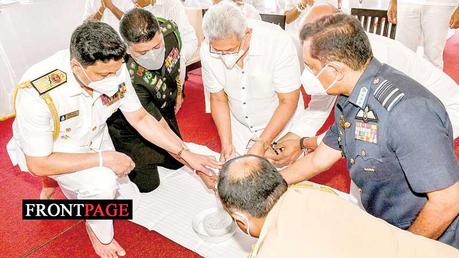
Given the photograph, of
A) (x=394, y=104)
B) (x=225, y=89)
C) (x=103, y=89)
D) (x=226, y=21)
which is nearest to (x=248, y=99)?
(x=225, y=89)

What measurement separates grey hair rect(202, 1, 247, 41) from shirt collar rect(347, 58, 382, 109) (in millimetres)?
781

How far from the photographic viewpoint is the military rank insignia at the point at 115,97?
214 centimetres

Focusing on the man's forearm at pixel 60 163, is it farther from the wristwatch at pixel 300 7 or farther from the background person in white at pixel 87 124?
the wristwatch at pixel 300 7

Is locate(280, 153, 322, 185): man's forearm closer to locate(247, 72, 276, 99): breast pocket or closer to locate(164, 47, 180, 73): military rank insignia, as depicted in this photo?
locate(247, 72, 276, 99): breast pocket

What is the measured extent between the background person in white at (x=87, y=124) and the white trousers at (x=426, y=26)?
2.76 m

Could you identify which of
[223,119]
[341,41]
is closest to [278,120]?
[223,119]

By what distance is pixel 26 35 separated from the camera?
14.6 feet

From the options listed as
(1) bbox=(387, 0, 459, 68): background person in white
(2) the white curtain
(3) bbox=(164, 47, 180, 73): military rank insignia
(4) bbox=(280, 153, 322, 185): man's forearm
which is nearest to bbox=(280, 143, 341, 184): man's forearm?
(4) bbox=(280, 153, 322, 185): man's forearm

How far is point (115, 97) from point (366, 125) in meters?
1.38

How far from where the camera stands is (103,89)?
6.34 feet

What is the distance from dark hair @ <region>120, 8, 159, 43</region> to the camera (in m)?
2.15

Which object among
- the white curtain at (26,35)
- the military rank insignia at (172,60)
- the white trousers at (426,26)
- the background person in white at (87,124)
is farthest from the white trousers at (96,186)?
the white trousers at (426,26)

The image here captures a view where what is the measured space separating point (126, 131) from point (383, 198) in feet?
5.80

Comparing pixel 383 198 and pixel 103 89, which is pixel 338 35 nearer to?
pixel 383 198
